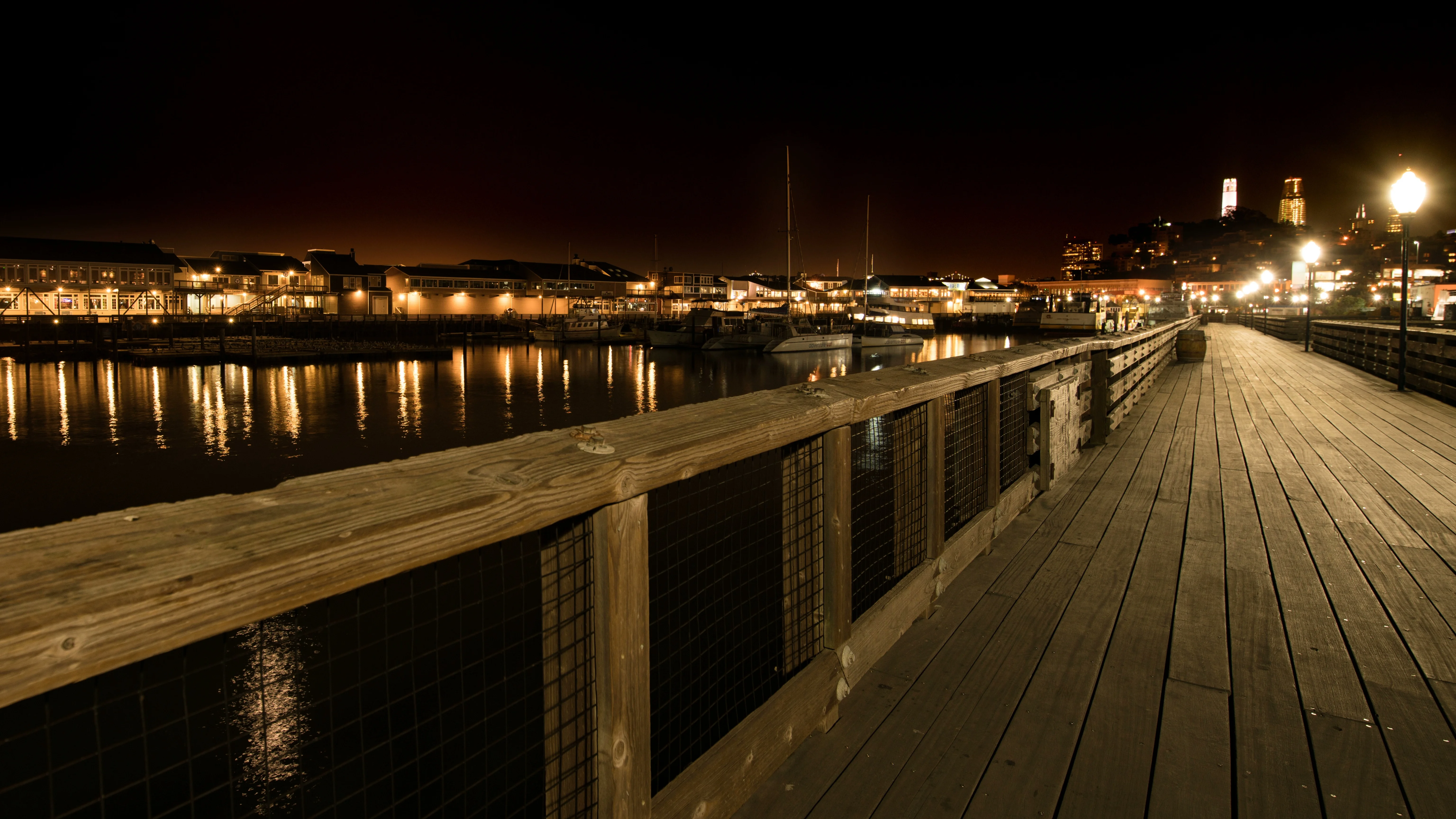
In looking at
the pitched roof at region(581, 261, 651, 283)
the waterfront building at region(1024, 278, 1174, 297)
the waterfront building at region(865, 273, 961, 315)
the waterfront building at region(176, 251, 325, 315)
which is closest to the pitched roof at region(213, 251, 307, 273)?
the waterfront building at region(176, 251, 325, 315)

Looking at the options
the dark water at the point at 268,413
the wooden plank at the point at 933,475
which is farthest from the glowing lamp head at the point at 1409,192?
the wooden plank at the point at 933,475

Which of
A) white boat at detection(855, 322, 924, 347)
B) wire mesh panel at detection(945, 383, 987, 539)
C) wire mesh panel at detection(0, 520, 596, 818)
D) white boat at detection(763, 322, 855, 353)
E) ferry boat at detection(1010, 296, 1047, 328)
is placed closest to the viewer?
wire mesh panel at detection(0, 520, 596, 818)

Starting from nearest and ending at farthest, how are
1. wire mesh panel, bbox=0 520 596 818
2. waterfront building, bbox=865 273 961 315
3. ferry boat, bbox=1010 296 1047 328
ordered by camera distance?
wire mesh panel, bbox=0 520 596 818
ferry boat, bbox=1010 296 1047 328
waterfront building, bbox=865 273 961 315

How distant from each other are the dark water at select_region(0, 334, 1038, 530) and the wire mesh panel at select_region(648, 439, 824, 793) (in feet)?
9.28

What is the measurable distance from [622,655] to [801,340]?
50.3 meters

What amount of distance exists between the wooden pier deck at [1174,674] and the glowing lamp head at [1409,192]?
7654 millimetres

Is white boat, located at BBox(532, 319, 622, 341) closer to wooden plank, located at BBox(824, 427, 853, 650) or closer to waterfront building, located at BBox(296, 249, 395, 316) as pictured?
waterfront building, located at BBox(296, 249, 395, 316)

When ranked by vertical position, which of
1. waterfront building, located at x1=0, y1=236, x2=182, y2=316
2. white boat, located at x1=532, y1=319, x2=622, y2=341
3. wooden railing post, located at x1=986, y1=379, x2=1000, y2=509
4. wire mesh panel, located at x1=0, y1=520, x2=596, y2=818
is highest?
waterfront building, located at x1=0, y1=236, x2=182, y2=316

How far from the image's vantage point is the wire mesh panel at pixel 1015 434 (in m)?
5.96

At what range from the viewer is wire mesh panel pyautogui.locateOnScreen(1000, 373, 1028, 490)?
235 inches

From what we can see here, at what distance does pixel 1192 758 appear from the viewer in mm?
2617

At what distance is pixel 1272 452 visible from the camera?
782 centimetres

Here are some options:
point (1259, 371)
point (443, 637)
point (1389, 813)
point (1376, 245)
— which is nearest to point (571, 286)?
point (1259, 371)

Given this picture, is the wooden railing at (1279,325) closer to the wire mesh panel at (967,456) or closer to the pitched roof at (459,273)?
the wire mesh panel at (967,456)
